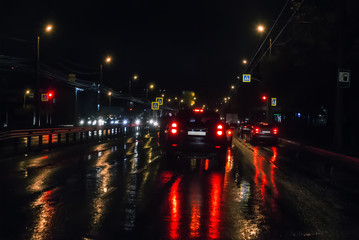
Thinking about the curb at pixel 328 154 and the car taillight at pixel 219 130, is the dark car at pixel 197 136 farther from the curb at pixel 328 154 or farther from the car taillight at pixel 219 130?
the curb at pixel 328 154

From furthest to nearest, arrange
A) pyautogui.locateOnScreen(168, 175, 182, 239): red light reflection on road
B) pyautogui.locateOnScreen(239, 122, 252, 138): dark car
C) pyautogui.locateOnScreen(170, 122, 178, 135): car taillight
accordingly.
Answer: pyautogui.locateOnScreen(239, 122, 252, 138): dark car < pyautogui.locateOnScreen(170, 122, 178, 135): car taillight < pyautogui.locateOnScreen(168, 175, 182, 239): red light reflection on road

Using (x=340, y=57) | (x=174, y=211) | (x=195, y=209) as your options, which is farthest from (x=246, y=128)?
(x=174, y=211)

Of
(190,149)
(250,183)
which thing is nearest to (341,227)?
(250,183)

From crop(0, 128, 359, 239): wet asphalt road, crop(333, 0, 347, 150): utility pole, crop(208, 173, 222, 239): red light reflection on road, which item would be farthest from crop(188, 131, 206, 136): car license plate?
crop(333, 0, 347, 150): utility pole

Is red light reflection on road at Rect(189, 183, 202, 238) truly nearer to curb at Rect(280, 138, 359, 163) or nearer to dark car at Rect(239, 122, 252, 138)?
curb at Rect(280, 138, 359, 163)

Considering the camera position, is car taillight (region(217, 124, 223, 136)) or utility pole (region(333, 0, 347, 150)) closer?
car taillight (region(217, 124, 223, 136))

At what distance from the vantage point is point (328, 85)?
90.7 ft

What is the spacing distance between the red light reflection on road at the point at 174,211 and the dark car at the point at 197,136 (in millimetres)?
3545

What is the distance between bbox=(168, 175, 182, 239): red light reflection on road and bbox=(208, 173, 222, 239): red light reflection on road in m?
0.51

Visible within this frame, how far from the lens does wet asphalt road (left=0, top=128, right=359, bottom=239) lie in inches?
235

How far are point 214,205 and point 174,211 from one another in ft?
3.18

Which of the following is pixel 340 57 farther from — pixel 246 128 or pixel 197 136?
pixel 246 128

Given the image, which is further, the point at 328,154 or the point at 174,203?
the point at 328,154

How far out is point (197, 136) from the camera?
13750mm
